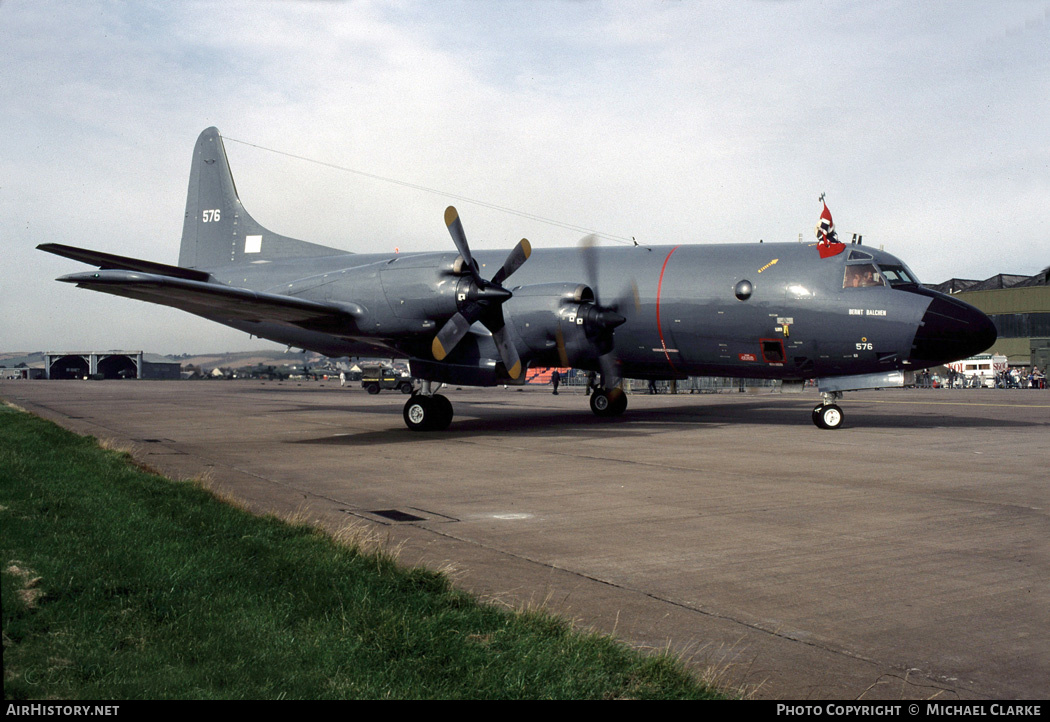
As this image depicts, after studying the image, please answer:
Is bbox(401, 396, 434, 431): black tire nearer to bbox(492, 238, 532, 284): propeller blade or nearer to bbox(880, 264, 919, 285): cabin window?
bbox(492, 238, 532, 284): propeller blade

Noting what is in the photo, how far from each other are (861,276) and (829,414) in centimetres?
358

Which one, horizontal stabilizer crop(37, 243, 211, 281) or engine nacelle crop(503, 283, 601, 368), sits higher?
horizontal stabilizer crop(37, 243, 211, 281)

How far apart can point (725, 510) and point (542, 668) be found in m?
5.57

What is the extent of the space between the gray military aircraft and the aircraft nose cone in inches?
1.3

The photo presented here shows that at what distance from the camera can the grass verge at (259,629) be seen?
12.6 ft

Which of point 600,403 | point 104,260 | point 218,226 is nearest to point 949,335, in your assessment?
point 600,403

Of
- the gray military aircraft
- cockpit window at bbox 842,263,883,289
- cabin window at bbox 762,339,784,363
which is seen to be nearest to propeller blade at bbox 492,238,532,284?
the gray military aircraft

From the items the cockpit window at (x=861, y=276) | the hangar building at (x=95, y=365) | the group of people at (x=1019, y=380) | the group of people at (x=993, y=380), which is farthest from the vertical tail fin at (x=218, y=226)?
the hangar building at (x=95, y=365)

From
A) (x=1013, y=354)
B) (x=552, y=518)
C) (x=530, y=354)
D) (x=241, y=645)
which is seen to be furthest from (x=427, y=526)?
(x=1013, y=354)

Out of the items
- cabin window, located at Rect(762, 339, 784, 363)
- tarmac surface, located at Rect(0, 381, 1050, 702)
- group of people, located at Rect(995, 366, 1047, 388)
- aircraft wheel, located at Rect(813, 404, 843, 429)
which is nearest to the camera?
tarmac surface, located at Rect(0, 381, 1050, 702)

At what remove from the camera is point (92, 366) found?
11644 cm

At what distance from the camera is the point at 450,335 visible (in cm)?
1792

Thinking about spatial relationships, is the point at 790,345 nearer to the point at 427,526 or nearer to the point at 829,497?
the point at 829,497

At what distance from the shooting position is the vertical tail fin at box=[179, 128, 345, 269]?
1014 inches
